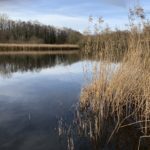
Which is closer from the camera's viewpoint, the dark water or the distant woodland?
the dark water

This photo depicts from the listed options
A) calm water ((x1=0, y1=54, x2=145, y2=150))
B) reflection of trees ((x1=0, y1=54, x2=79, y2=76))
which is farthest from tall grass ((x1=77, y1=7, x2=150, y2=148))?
reflection of trees ((x1=0, y1=54, x2=79, y2=76))

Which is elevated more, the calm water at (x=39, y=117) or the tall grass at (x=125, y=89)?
the tall grass at (x=125, y=89)

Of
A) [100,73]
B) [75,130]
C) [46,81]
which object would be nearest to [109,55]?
[100,73]

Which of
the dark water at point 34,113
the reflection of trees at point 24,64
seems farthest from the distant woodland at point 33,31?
the dark water at point 34,113

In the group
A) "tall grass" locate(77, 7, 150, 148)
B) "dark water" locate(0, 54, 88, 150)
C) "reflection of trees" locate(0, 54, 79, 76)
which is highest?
"tall grass" locate(77, 7, 150, 148)

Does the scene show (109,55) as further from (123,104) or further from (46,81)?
(46,81)

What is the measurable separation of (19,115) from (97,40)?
2.32 metres

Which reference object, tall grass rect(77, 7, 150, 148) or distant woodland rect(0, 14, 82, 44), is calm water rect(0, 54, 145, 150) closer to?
tall grass rect(77, 7, 150, 148)

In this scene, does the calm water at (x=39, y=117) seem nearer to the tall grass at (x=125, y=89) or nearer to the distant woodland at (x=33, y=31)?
the tall grass at (x=125, y=89)

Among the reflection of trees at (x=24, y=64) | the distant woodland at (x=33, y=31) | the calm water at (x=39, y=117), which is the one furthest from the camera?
the distant woodland at (x=33, y=31)

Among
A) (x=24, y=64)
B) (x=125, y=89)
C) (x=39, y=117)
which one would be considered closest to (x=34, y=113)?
(x=39, y=117)

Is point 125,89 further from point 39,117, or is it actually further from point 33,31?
point 33,31

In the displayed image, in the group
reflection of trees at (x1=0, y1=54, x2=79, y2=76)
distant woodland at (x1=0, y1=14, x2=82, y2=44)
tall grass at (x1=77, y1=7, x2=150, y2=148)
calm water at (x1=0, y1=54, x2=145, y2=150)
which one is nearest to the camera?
calm water at (x1=0, y1=54, x2=145, y2=150)

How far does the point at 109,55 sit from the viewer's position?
617cm
